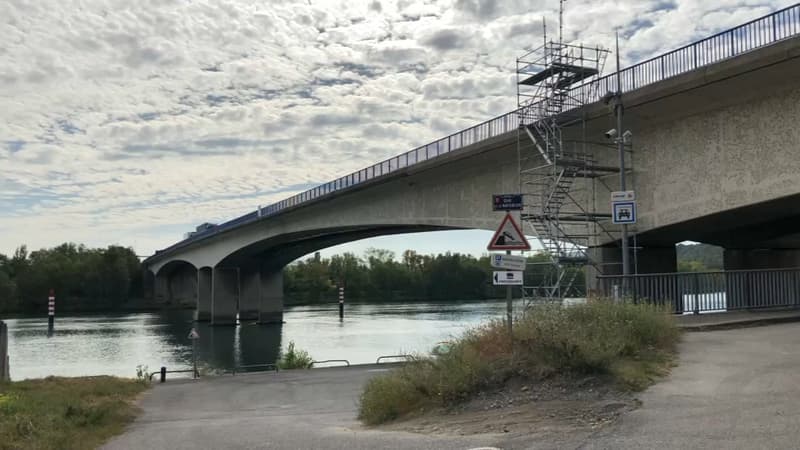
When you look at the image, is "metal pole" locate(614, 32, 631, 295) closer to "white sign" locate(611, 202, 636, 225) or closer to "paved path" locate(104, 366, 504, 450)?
"white sign" locate(611, 202, 636, 225)

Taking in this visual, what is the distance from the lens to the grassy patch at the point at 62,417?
8.72 meters

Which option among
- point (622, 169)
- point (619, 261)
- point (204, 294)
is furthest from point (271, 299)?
point (622, 169)

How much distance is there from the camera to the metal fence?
17.3m

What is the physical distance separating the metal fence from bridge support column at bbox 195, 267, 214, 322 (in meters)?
57.2

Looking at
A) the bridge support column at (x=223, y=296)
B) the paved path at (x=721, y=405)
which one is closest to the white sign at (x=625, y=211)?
the paved path at (x=721, y=405)

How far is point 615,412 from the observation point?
749cm

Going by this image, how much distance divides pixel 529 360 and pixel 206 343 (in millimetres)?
42803

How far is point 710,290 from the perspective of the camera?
57.5ft

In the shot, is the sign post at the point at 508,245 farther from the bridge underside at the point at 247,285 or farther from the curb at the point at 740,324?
the bridge underside at the point at 247,285

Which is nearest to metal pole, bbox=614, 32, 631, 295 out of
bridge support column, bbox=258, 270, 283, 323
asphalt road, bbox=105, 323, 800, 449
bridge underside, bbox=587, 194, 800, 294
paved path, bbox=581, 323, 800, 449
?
bridge underside, bbox=587, 194, 800, 294

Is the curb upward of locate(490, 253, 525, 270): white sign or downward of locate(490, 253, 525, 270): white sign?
downward

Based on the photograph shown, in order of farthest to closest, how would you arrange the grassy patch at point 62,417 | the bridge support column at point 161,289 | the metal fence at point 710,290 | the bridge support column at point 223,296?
1. the bridge support column at point 161,289
2. the bridge support column at point 223,296
3. the metal fence at point 710,290
4. the grassy patch at point 62,417

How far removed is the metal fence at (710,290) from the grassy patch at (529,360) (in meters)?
6.64

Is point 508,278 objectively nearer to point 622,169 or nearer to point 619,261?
point 622,169
